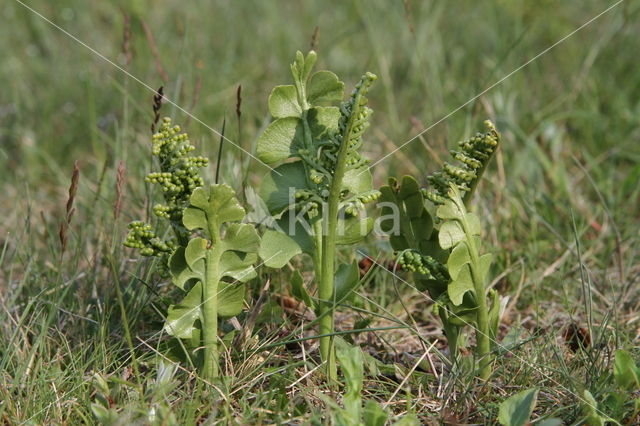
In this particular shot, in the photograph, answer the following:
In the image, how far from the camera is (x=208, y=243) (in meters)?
1.77

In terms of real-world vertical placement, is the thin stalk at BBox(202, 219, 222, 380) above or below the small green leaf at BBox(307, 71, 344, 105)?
below

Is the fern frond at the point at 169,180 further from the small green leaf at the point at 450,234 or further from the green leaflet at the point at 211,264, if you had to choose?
the small green leaf at the point at 450,234

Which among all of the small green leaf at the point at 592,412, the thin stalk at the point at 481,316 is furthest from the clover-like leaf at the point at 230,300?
the small green leaf at the point at 592,412

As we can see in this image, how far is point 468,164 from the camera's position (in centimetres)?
175

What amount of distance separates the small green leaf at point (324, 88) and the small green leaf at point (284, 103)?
40 mm

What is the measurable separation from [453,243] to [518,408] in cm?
40

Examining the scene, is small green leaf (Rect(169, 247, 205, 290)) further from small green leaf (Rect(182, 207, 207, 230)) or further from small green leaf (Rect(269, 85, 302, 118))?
small green leaf (Rect(269, 85, 302, 118))

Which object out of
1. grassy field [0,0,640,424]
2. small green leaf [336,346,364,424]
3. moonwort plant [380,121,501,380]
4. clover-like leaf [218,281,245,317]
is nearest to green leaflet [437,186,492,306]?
moonwort plant [380,121,501,380]

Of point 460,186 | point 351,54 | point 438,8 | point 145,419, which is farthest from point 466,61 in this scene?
point 145,419

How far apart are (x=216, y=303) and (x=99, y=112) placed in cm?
219

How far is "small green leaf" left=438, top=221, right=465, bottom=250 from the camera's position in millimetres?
1711

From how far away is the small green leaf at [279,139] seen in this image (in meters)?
1.77

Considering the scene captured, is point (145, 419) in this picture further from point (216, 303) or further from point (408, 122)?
point (408, 122)

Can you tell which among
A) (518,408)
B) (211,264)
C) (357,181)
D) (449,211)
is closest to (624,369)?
(518,408)
